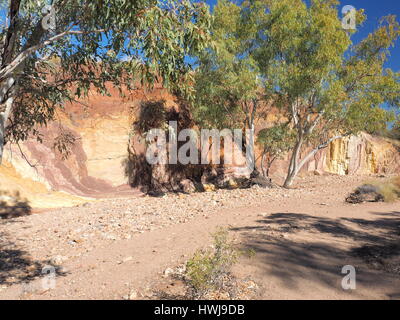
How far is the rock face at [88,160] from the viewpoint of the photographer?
11.0 meters

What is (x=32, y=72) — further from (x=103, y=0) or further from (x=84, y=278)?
(x=84, y=278)

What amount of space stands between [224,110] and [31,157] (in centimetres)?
723

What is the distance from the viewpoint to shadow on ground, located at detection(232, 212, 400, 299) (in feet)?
12.1

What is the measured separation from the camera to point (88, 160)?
1385 centimetres

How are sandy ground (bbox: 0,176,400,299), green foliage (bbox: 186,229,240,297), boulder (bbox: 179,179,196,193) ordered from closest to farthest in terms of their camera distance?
green foliage (bbox: 186,229,240,297)
sandy ground (bbox: 0,176,400,299)
boulder (bbox: 179,179,196,193)

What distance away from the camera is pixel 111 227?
6.96 meters

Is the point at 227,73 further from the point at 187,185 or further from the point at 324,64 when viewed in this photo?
the point at 187,185

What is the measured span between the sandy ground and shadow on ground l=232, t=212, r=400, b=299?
0.01 metres

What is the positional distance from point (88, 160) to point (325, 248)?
37.2 ft

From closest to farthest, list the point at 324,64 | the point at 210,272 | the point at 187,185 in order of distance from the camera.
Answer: the point at 210,272 < the point at 324,64 < the point at 187,185

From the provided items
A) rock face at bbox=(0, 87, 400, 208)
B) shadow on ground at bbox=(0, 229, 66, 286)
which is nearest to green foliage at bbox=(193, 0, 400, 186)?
rock face at bbox=(0, 87, 400, 208)

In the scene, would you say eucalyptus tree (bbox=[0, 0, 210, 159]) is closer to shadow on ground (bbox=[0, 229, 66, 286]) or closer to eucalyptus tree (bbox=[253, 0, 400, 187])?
shadow on ground (bbox=[0, 229, 66, 286])

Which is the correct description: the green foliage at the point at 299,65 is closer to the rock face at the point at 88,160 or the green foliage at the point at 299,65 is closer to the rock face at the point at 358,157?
the rock face at the point at 88,160

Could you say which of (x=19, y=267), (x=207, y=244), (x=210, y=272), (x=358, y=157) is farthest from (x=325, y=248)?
(x=358, y=157)
